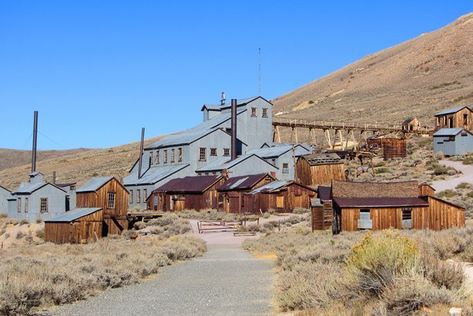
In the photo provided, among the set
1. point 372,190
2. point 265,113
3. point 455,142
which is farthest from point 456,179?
point 265,113

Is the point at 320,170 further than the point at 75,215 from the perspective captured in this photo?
Yes

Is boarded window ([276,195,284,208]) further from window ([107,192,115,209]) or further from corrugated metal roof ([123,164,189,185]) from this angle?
corrugated metal roof ([123,164,189,185])

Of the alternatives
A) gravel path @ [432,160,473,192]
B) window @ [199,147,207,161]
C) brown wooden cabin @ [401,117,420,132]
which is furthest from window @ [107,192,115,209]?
brown wooden cabin @ [401,117,420,132]

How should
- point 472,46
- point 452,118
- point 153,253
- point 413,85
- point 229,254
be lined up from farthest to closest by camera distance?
point 472,46 → point 413,85 → point 452,118 → point 229,254 → point 153,253

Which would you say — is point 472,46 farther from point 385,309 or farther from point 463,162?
point 385,309

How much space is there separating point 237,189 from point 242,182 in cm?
112

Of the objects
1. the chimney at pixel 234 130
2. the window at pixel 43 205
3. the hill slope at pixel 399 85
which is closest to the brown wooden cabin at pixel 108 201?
the window at pixel 43 205

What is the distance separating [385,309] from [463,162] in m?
50.3

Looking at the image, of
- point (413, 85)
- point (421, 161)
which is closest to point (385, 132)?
point (421, 161)

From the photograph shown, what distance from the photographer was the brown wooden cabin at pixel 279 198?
4953 centimetres

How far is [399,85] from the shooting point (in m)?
130

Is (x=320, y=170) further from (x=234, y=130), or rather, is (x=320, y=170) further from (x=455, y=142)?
(x=455, y=142)

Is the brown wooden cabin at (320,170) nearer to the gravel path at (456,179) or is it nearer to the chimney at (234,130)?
the chimney at (234,130)

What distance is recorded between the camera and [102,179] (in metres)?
43.7
